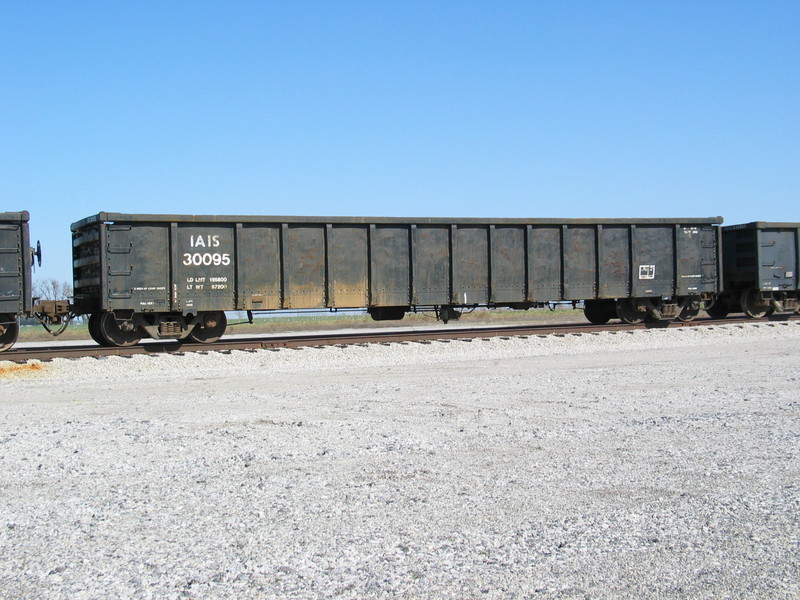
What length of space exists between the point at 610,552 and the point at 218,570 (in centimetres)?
204

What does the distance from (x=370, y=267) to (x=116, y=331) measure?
19.7 ft

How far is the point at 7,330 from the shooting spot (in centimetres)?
1562

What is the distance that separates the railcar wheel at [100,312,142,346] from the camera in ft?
54.1

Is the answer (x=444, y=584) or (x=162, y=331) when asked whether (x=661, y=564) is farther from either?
(x=162, y=331)

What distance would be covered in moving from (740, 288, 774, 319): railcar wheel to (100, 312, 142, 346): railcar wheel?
690 inches

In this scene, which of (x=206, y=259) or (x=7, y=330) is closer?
(x=7, y=330)

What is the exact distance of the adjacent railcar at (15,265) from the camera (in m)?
15.1

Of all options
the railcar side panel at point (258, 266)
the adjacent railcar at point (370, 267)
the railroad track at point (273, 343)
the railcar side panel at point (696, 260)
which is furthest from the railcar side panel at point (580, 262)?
the railcar side panel at point (258, 266)

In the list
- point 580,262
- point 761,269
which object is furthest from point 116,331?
point 761,269

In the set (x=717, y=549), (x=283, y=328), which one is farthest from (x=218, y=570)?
(x=283, y=328)

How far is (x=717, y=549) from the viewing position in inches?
156

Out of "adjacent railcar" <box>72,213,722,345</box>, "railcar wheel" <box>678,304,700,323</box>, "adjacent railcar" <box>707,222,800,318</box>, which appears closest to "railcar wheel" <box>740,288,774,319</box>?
"adjacent railcar" <box>707,222,800,318</box>

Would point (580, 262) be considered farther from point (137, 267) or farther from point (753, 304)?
point (137, 267)

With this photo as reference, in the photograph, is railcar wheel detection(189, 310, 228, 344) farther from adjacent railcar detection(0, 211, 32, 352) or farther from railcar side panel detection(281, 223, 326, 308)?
adjacent railcar detection(0, 211, 32, 352)
